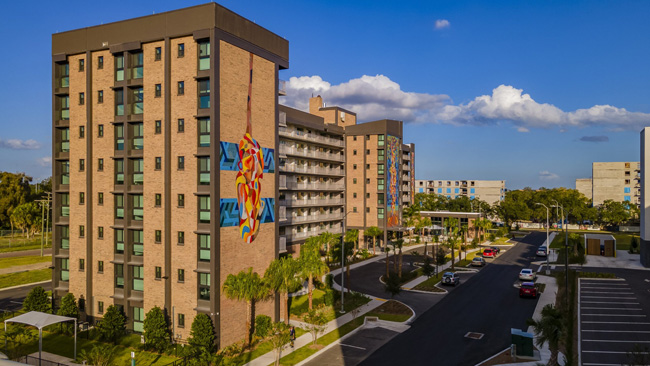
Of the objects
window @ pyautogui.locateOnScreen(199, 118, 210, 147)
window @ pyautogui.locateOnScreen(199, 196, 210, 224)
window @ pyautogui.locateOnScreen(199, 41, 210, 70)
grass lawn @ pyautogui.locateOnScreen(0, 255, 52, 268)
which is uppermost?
window @ pyautogui.locateOnScreen(199, 41, 210, 70)

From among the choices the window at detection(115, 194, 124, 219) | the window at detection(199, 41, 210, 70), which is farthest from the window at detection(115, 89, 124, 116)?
the window at detection(199, 41, 210, 70)

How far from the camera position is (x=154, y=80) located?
119ft

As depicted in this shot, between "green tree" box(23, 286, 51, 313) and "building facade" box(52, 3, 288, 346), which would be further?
"green tree" box(23, 286, 51, 313)

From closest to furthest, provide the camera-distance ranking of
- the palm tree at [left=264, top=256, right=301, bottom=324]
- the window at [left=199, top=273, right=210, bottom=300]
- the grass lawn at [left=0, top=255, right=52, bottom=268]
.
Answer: the window at [left=199, top=273, right=210, bottom=300] < the palm tree at [left=264, top=256, right=301, bottom=324] < the grass lawn at [left=0, top=255, right=52, bottom=268]

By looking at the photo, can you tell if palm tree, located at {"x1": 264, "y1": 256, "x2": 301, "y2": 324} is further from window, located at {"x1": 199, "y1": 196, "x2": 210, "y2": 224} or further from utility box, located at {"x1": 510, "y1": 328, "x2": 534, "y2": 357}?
utility box, located at {"x1": 510, "y1": 328, "x2": 534, "y2": 357}

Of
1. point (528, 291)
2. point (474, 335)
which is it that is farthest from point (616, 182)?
point (474, 335)

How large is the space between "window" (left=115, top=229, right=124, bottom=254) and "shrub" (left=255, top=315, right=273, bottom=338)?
13408 mm

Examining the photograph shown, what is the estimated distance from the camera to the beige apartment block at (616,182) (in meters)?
167

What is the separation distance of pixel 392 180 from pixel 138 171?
6160 centimetres

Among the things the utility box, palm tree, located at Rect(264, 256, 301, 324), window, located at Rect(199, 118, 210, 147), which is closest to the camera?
the utility box

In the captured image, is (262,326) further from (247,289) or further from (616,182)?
(616,182)

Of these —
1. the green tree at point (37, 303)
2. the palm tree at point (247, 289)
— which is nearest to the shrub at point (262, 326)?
the palm tree at point (247, 289)

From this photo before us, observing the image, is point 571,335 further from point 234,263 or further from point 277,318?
point 234,263

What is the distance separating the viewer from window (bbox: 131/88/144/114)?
1480 inches
